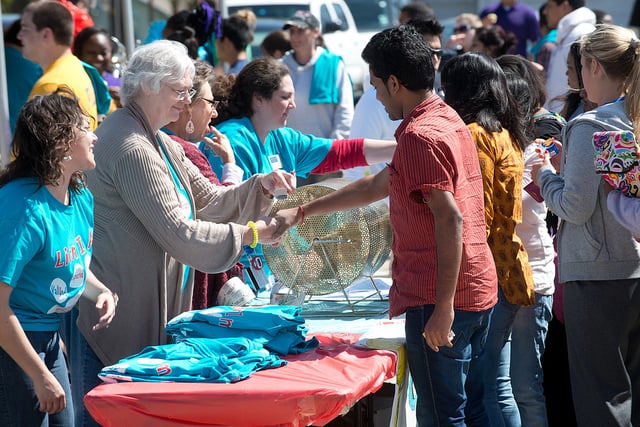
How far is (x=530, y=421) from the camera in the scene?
388 cm

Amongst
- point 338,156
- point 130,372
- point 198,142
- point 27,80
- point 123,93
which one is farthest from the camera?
point 27,80

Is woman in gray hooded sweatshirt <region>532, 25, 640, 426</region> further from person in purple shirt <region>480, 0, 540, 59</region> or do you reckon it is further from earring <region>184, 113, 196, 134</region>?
person in purple shirt <region>480, 0, 540, 59</region>

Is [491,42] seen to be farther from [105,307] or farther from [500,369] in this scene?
[105,307]

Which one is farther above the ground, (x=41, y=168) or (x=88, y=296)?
(x=41, y=168)

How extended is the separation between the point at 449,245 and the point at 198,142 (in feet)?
5.90

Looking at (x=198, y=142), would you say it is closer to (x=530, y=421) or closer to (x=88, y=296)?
(x=88, y=296)

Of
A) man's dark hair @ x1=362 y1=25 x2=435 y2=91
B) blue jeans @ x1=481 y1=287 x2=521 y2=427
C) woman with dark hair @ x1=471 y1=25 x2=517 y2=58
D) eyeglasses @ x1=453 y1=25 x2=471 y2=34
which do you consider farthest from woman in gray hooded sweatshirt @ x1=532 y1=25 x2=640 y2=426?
eyeglasses @ x1=453 y1=25 x2=471 y2=34

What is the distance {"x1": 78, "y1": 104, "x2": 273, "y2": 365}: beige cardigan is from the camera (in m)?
3.02

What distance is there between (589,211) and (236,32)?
4.92 meters

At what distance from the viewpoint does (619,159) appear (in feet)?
10.2

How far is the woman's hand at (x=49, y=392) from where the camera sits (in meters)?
2.66

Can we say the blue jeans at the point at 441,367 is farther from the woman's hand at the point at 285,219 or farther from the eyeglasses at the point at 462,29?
the eyeglasses at the point at 462,29

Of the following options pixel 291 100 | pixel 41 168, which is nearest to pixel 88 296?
pixel 41 168

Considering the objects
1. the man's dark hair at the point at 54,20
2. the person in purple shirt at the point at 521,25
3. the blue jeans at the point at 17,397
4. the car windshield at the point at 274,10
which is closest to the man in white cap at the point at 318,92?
the man's dark hair at the point at 54,20
